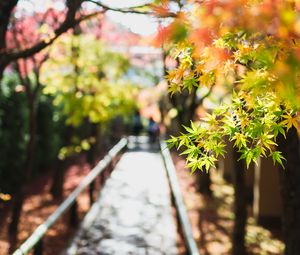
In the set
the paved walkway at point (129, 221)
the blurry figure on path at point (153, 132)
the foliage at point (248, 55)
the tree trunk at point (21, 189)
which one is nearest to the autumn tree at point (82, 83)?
the tree trunk at point (21, 189)

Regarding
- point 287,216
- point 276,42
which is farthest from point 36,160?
point 276,42

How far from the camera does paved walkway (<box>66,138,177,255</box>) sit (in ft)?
26.9

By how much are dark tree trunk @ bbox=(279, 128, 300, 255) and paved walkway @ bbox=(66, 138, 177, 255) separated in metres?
2.75

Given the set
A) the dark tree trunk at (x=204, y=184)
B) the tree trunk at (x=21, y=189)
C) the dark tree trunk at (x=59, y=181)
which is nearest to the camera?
the tree trunk at (x=21, y=189)

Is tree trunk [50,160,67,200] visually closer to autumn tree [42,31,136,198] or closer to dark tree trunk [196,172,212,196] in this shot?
autumn tree [42,31,136,198]

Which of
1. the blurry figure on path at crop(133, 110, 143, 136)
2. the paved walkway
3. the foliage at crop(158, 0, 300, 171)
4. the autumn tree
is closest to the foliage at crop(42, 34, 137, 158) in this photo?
the autumn tree

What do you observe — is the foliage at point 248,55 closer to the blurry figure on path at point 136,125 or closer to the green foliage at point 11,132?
the green foliage at point 11,132

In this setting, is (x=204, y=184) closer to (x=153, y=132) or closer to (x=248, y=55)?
(x=248, y=55)

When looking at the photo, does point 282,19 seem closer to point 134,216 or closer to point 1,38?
point 1,38

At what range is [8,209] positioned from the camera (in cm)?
1175

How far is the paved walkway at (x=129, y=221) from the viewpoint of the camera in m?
8.21

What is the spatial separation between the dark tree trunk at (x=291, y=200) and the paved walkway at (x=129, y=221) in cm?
275

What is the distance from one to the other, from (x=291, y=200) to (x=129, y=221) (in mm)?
4791

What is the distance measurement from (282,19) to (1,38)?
4463 mm
